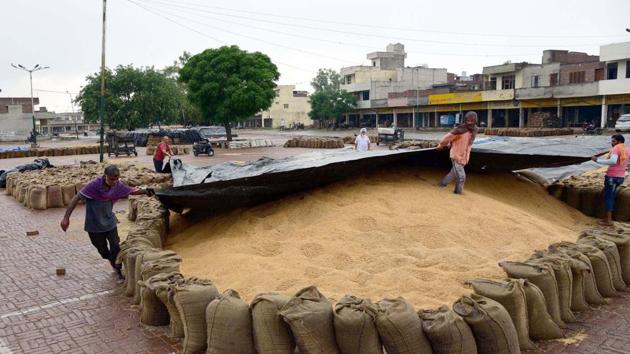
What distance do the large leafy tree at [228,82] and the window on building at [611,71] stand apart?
2292cm

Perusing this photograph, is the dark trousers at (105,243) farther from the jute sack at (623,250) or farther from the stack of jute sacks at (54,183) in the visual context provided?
the jute sack at (623,250)

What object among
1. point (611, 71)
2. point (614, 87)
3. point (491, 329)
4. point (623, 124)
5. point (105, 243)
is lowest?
point (491, 329)

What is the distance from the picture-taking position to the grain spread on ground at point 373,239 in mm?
4793

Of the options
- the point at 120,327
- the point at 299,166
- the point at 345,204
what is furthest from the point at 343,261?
the point at 120,327

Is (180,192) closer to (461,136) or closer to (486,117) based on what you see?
(461,136)

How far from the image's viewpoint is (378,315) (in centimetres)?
345

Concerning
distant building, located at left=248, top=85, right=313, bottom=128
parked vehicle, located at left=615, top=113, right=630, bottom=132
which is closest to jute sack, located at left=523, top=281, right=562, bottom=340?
parked vehicle, located at left=615, top=113, right=630, bottom=132

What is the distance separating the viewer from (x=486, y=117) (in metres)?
44.4

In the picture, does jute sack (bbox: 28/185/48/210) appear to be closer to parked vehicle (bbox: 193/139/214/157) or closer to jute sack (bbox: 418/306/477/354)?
jute sack (bbox: 418/306/477/354)

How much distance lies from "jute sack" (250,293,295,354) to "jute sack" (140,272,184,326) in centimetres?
106

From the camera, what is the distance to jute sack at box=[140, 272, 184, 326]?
14.4 ft

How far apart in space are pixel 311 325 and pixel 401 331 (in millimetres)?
599

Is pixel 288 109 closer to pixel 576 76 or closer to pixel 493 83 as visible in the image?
pixel 493 83

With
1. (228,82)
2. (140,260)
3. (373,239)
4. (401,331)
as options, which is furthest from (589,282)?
(228,82)
